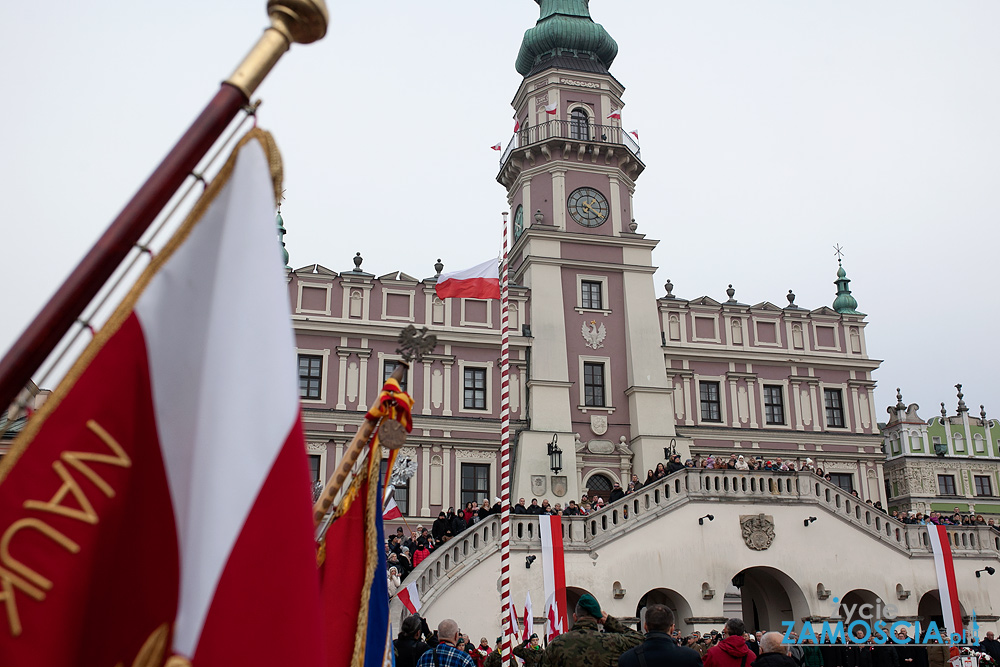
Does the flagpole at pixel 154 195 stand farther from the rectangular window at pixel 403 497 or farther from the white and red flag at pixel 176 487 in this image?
the rectangular window at pixel 403 497

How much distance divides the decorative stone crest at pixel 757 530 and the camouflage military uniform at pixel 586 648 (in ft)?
70.5

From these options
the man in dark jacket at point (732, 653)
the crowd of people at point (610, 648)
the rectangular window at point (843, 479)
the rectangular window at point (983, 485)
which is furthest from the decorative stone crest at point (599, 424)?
the rectangular window at point (983, 485)

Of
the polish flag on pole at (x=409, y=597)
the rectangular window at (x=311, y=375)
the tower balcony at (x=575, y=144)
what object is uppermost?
the tower balcony at (x=575, y=144)

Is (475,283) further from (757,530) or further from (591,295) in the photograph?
(591,295)

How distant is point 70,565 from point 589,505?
2664 cm

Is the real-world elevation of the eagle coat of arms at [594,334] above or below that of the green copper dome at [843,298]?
below

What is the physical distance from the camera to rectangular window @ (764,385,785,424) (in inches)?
1551

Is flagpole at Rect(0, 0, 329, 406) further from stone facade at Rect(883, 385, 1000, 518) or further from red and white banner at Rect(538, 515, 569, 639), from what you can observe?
stone facade at Rect(883, 385, 1000, 518)

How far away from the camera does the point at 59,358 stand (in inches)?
104

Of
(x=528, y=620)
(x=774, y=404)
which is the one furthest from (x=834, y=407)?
(x=528, y=620)

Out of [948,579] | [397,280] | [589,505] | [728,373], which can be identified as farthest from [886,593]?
[397,280]

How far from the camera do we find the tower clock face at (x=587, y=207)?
39.0 metres

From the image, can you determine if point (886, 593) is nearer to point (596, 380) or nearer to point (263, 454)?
point (596, 380)

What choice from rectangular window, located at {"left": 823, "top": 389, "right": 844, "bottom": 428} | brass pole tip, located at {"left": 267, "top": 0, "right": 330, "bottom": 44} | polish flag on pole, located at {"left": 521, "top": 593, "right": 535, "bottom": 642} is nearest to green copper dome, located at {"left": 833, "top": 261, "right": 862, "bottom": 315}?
rectangular window, located at {"left": 823, "top": 389, "right": 844, "bottom": 428}
